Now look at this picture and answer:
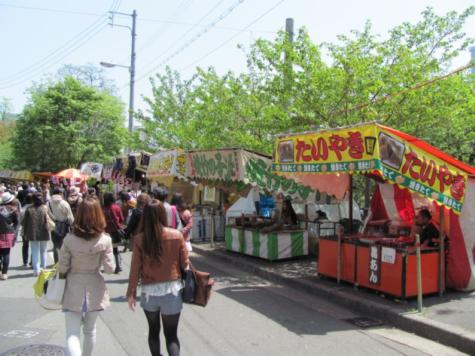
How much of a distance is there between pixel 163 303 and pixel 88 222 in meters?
Answer: 0.96

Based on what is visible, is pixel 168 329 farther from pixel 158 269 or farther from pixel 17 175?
pixel 17 175

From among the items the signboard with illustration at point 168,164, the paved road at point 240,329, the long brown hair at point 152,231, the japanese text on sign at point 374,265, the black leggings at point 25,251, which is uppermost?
the signboard with illustration at point 168,164

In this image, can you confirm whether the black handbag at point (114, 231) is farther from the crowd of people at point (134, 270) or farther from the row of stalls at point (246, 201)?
the crowd of people at point (134, 270)

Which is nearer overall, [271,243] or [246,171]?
[246,171]

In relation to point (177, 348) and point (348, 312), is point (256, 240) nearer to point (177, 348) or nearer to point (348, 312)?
point (348, 312)

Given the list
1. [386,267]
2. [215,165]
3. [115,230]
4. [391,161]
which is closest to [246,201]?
[215,165]

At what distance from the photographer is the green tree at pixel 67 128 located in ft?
104

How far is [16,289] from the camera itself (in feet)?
26.5

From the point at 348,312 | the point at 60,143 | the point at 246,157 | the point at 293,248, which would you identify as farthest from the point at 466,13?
the point at 60,143

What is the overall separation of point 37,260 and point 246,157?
4.87m

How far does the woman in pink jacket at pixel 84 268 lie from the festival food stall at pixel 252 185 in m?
6.30

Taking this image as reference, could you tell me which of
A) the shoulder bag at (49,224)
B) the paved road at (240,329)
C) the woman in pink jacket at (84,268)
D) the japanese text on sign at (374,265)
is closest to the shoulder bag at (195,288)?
the woman in pink jacket at (84,268)

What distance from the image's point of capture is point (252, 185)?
10.8m

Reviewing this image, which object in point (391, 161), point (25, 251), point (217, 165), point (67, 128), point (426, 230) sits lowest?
point (25, 251)
